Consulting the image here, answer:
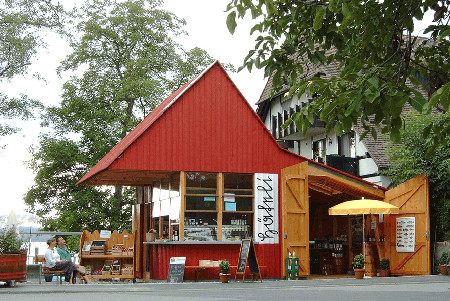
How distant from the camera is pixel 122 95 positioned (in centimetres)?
3712

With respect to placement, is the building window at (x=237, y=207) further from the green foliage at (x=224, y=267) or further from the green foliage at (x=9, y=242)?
the green foliage at (x=9, y=242)

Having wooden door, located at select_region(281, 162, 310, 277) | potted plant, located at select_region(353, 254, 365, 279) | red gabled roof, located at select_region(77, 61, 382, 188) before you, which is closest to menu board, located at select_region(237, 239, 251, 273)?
wooden door, located at select_region(281, 162, 310, 277)

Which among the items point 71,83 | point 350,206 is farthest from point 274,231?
point 71,83

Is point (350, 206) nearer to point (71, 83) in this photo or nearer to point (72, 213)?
point (72, 213)

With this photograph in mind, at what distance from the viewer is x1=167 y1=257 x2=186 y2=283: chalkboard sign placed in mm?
19969

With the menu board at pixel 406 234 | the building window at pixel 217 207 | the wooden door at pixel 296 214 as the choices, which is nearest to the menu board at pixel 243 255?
the building window at pixel 217 207

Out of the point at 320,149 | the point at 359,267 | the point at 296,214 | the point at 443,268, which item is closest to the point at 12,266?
the point at 296,214

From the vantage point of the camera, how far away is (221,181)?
2100 cm

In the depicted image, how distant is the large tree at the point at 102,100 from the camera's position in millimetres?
37625

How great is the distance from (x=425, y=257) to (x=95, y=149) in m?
20.7

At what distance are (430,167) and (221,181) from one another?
6.56 m

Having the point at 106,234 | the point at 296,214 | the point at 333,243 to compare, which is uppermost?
the point at 296,214

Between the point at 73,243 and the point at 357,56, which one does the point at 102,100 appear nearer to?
the point at 73,243

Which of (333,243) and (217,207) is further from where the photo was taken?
(333,243)
